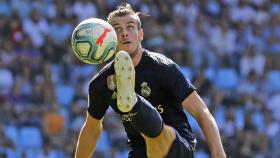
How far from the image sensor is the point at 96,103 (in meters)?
7.41

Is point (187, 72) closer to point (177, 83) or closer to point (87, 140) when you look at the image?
point (87, 140)

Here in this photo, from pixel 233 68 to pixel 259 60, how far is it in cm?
59

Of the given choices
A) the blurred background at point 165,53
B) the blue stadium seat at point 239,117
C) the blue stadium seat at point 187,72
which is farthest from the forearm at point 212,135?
the blue stadium seat at point 187,72

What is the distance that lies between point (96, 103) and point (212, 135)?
1.20 metres

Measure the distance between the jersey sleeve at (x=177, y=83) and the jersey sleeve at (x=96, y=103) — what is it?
2.11 feet

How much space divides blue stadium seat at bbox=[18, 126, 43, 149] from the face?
7893mm

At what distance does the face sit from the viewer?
7160mm

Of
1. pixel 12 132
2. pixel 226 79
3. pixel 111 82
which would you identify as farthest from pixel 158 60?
pixel 226 79

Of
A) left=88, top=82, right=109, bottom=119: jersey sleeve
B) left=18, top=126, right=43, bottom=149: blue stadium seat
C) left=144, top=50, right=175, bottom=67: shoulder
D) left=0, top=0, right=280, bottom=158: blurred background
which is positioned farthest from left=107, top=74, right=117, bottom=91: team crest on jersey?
left=18, top=126, right=43, bottom=149: blue stadium seat

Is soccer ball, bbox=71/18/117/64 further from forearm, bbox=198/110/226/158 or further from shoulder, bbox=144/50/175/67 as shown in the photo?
forearm, bbox=198/110/226/158

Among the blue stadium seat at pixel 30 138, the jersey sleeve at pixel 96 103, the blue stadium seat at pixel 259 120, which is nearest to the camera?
the jersey sleeve at pixel 96 103

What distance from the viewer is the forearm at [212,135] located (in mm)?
6734

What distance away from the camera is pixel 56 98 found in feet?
50.8

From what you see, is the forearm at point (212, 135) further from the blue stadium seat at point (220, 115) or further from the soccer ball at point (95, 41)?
the blue stadium seat at point (220, 115)
